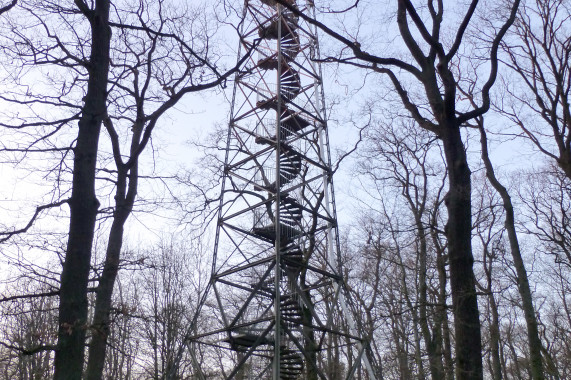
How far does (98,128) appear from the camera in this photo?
5.50 metres

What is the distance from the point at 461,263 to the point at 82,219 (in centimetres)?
398

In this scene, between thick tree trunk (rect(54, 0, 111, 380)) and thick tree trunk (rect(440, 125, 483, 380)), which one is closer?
thick tree trunk (rect(54, 0, 111, 380))

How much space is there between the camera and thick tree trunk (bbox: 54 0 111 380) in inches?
180

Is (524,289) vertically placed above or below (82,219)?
above

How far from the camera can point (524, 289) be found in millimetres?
11945

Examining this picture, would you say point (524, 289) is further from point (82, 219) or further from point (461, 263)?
point (82, 219)

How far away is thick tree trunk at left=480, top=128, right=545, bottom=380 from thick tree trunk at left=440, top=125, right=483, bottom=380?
6.70 meters

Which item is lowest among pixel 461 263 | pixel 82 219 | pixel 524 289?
pixel 461 263

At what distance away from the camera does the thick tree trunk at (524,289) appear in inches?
456

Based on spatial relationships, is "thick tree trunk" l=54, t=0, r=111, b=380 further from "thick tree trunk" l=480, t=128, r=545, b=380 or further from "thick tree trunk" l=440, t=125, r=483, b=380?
"thick tree trunk" l=480, t=128, r=545, b=380

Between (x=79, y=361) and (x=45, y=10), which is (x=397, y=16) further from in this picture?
(x=79, y=361)

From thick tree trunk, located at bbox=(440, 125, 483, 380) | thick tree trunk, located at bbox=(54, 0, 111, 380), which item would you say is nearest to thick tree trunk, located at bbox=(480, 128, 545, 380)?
thick tree trunk, located at bbox=(440, 125, 483, 380)

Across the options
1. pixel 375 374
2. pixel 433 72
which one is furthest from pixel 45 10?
pixel 375 374

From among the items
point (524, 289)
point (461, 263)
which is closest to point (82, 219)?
point (461, 263)
